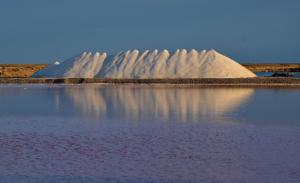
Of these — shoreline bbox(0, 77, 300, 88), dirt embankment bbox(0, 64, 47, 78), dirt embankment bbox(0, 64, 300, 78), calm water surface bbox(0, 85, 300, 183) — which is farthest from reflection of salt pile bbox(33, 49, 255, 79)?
calm water surface bbox(0, 85, 300, 183)

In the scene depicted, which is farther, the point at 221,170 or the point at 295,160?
the point at 295,160

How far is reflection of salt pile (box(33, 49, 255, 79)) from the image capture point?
27156 millimetres

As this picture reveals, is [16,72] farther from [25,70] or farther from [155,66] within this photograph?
[155,66]

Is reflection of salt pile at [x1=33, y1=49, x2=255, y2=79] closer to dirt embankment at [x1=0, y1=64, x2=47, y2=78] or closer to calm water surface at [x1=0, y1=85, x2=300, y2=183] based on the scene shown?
dirt embankment at [x1=0, y1=64, x2=47, y2=78]

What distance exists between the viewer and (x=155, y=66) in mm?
27562

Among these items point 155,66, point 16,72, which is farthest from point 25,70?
point 155,66

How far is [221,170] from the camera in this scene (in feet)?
18.4

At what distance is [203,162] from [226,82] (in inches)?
772

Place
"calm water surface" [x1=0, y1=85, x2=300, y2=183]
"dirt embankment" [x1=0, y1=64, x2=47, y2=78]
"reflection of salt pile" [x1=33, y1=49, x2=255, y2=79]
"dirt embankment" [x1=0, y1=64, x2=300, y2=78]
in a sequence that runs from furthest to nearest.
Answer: "dirt embankment" [x1=0, y1=64, x2=300, y2=78] → "dirt embankment" [x1=0, y1=64, x2=47, y2=78] → "reflection of salt pile" [x1=33, y1=49, x2=255, y2=79] → "calm water surface" [x1=0, y1=85, x2=300, y2=183]

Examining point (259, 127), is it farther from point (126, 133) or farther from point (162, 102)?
point (162, 102)

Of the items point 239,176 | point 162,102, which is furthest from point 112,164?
point 162,102

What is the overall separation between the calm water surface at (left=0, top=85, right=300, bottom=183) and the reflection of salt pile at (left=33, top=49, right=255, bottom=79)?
50.1ft

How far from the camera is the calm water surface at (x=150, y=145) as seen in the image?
5434mm

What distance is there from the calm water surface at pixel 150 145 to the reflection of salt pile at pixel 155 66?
50.1ft
